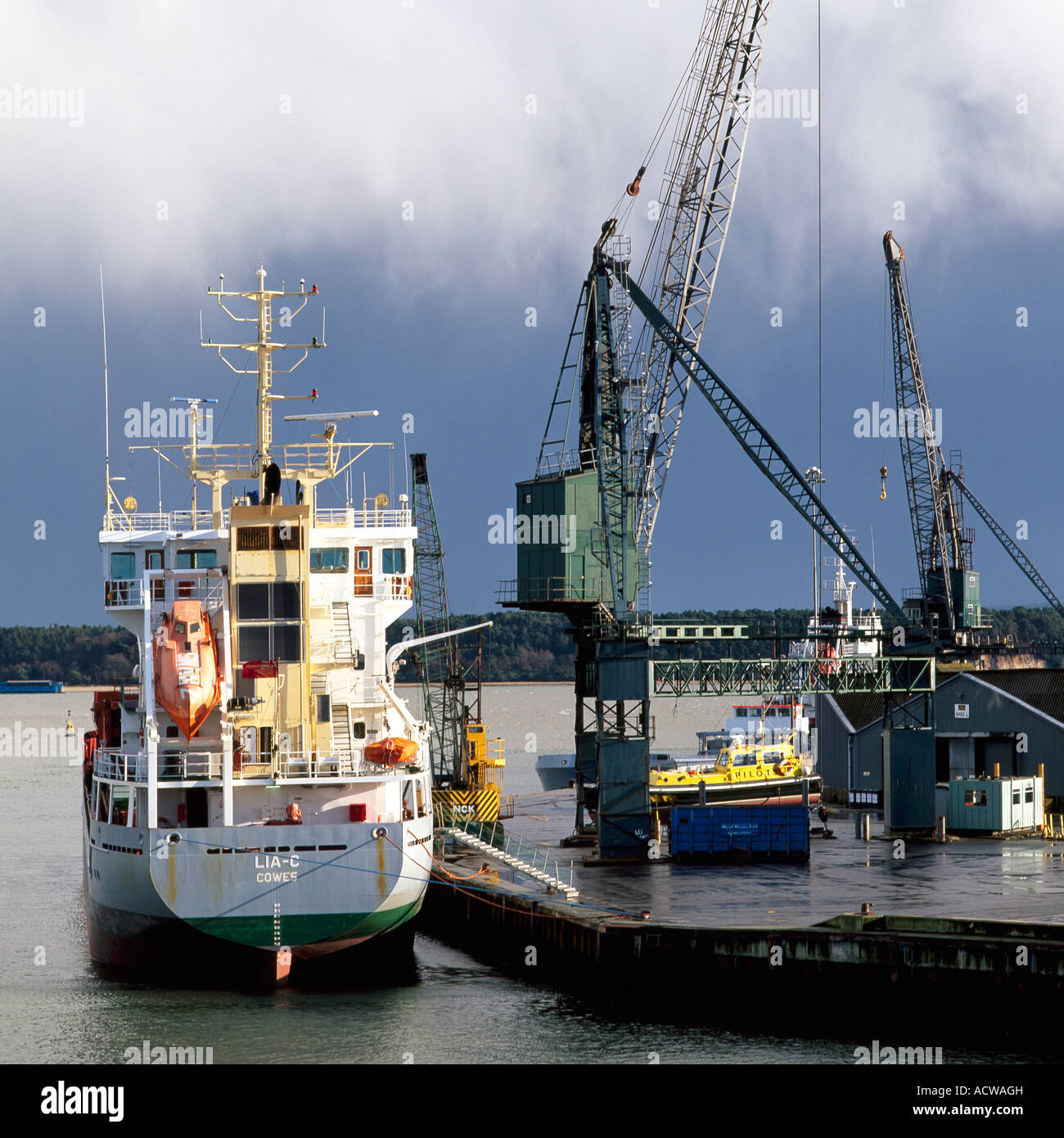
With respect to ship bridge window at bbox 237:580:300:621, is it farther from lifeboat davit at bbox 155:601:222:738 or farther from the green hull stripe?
the green hull stripe

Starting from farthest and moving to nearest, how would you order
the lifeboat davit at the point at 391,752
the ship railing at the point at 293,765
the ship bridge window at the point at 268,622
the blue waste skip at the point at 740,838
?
the blue waste skip at the point at 740,838
the ship bridge window at the point at 268,622
the lifeboat davit at the point at 391,752
the ship railing at the point at 293,765

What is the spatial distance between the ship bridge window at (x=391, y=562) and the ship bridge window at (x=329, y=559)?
1.37 meters

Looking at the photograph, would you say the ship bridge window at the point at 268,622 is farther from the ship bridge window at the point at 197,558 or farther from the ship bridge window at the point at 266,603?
the ship bridge window at the point at 197,558

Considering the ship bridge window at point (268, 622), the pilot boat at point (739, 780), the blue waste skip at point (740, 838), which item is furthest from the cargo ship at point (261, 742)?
the pilot boat at point (739, 780)

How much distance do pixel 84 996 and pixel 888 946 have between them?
780 inches

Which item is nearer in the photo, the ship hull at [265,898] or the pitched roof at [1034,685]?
the ship hull at [265,898]

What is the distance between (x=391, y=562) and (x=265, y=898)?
1156 centimetres

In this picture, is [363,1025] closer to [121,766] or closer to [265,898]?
[265,898]

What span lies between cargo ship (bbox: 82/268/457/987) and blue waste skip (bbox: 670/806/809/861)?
10.5 metres

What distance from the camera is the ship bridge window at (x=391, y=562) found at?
4253cm

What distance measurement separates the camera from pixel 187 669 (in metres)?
36.0

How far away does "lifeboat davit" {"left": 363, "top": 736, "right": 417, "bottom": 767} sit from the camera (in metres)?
37.2
